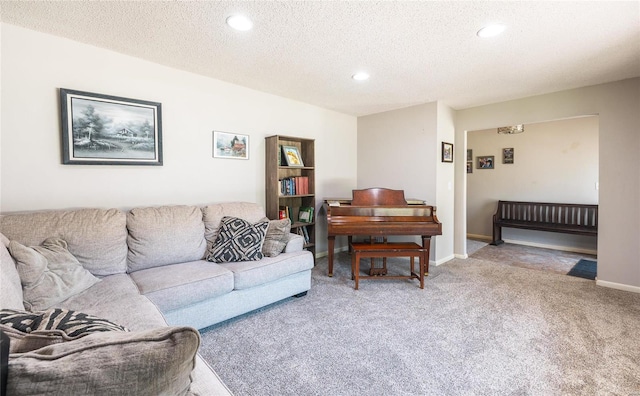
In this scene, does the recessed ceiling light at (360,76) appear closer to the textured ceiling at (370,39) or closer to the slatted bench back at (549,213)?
the textured ceiling at (370,39)

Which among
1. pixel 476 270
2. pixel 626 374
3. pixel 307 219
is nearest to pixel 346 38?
pixel 307 219

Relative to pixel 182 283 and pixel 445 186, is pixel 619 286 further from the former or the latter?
pixel 182 283

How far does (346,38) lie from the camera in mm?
2236

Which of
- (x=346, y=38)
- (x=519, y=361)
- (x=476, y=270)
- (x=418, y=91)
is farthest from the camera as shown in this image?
(x=476, y=270)

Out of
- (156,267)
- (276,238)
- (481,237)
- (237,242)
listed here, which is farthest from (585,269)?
(156,267)

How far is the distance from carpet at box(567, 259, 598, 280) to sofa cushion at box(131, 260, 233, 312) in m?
4.07

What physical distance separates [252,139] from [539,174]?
4852mm

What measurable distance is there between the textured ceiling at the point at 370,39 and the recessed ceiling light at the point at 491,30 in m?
0.06

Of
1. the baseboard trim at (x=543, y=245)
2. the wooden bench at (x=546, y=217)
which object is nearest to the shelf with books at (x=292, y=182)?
the wooden bench at (x=546, y=217)

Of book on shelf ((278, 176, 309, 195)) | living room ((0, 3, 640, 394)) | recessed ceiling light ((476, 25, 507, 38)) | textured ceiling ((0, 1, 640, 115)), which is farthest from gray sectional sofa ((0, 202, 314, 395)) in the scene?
recessed ceiling light ((476, 25, 507, 38))

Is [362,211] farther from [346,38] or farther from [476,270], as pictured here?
[346,38]

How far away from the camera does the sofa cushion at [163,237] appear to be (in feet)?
7.61

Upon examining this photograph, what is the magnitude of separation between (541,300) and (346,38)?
296cm

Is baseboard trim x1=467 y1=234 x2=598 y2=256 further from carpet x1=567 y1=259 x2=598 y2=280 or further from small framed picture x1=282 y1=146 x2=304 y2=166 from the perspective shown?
small framed picture x1=282 y1=146 x2=304 y2=166
